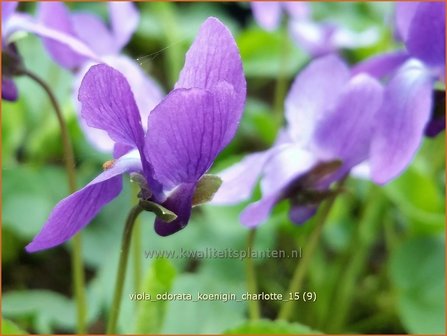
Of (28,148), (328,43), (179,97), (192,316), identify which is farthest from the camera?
(28,148)

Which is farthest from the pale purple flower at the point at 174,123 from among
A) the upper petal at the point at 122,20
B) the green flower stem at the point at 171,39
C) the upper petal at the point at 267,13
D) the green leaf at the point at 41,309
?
the green flower stem at the point at 171,39

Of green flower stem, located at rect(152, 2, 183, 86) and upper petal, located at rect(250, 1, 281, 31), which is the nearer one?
upper petal, located at rect(250, 1, 281, 31)

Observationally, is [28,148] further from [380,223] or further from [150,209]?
[150,209]

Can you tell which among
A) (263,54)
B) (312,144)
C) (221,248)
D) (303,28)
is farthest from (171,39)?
(312,144)

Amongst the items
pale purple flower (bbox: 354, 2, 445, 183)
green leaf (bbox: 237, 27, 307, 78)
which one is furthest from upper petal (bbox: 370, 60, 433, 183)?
green leaf (bbox: 237, 27, 307, 78)

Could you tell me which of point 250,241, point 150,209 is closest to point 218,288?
point 250,241

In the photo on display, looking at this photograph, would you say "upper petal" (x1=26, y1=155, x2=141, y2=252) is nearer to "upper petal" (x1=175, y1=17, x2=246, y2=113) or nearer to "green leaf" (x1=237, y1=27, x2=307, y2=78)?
"upper petal" (x1=175, y1=17, x2=246, y2=113)

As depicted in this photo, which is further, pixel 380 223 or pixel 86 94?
pixel 380 223
